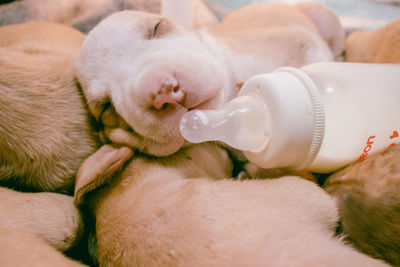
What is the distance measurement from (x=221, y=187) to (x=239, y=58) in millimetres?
740

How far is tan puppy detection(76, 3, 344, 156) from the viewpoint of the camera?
984mm

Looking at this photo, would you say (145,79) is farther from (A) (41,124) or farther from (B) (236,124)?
(A) (41,124)

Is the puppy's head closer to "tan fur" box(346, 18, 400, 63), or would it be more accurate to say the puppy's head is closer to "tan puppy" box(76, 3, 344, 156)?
"tan puppy" box(76, 3, 344, 156)

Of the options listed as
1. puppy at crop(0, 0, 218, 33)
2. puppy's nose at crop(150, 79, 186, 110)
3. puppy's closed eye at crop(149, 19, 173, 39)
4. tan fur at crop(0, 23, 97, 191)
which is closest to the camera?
puppy's nose at crop(150, 79, 186, 110)

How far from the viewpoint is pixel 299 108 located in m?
0.80

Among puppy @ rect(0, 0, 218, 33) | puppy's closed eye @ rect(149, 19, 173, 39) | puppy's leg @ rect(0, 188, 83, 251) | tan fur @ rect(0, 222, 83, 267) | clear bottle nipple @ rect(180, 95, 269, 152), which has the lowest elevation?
puppy's leg @ rect(0, 188, 83, 251)

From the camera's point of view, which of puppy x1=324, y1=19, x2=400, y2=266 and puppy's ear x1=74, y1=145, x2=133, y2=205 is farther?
puppy's ear x1=74, y1=145, x2=133, y2=205

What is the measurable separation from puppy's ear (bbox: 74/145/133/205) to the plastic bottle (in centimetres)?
24

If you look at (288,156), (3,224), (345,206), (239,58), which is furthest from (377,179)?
(3,224)

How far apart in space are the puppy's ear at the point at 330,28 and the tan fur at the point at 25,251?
6.26 ft

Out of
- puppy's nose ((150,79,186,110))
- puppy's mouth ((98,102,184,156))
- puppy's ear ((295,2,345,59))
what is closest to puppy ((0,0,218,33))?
puppy's ear ((295,2,345,59))

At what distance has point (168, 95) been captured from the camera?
36.3 inches

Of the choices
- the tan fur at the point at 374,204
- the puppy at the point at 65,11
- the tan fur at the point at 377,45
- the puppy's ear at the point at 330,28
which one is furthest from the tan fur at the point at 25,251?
the puppy's ear at the point at 330,28

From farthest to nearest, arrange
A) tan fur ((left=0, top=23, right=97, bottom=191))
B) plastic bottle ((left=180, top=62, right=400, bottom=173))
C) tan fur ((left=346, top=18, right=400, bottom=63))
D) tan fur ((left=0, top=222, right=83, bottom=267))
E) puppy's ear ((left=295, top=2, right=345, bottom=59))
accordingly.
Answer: puppy's ear ((left=295, top=2, right=345, bottom=59))
tan fur ((left=346, top=18, right=400, bottom=63))
tan fur ((left=0, top=23, right=97, bottom=191))
plastic bottle ((left=180, top=62, right=400, bottom=173))
tan fur ((left=0, top=222, right=83, bottom=267))
